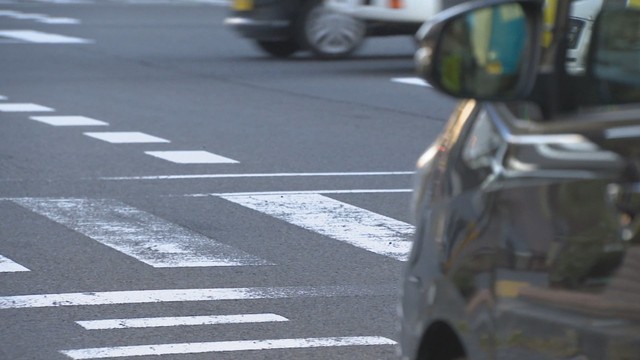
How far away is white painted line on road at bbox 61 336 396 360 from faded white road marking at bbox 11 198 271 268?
1709 mm

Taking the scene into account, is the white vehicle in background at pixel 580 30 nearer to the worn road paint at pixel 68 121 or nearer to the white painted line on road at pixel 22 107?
the worn road paint at pixel 68 121

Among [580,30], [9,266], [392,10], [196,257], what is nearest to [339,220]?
[196,257]

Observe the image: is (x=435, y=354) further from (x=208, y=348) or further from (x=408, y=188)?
(x=408, y=188)

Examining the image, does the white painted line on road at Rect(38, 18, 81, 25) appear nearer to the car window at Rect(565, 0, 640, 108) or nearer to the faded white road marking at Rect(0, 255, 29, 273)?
the faded white road marking at Rect(0, 255, 29, 273)

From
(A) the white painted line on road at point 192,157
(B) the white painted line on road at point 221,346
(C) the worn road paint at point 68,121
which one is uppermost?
(B) the white painted line on road at point 221,346

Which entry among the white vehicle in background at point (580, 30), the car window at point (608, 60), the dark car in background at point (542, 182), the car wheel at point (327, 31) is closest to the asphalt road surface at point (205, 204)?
the car wheel at point (327, 31)

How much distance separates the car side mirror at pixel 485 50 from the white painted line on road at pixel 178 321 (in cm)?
366

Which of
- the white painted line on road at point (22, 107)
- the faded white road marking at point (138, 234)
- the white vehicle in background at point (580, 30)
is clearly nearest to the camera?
the white vehicle in background at point (580, 30)

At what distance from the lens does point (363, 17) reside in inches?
787

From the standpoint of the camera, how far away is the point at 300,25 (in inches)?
830

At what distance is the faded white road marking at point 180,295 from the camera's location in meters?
7.52

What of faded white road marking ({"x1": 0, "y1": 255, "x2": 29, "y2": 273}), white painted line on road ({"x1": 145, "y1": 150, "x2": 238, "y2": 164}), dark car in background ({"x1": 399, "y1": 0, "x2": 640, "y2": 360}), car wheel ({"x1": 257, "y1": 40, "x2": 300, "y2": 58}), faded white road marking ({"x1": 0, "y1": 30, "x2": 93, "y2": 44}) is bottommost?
faded white road marking ({"x1": 0, "y1": 30, "x2": 93, "y2": 44})

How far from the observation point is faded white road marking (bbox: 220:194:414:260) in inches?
357

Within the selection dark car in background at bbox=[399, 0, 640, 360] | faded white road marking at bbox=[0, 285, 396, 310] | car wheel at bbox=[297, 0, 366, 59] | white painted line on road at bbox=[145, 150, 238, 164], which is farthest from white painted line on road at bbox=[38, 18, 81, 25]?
dark car in background at bbox=[399, 0, 640, 360]
